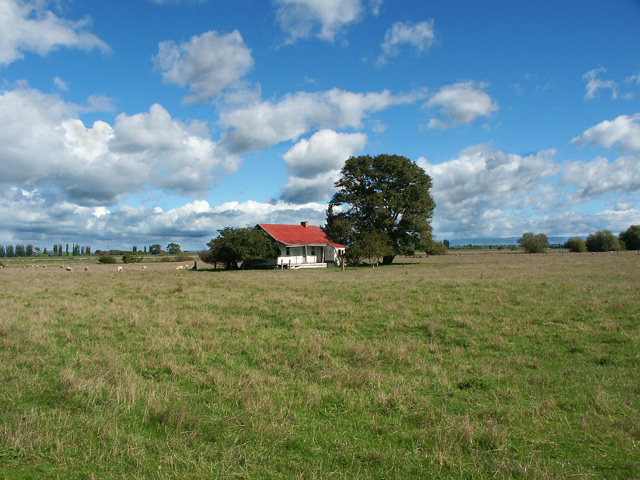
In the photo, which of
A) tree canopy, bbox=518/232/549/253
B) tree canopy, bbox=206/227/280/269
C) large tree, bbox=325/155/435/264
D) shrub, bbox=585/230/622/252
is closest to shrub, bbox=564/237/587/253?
shrub, bbox=585/230/622/252

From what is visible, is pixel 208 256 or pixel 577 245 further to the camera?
pixel 577 245

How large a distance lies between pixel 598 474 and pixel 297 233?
5027cm

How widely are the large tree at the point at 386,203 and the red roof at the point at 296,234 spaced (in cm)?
410

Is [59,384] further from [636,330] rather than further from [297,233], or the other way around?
[297,233]

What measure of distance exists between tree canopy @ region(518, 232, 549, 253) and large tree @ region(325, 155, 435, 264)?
56406 millimetres

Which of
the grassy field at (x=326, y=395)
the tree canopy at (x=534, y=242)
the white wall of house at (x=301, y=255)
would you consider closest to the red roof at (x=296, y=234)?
the white wall of house at (x=301, y=255)

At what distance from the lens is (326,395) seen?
6035mm

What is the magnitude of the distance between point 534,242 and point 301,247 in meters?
68.5

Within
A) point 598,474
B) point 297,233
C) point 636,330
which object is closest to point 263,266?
point 297,233

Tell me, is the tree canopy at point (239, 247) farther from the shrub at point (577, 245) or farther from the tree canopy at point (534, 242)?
the shrub at point (577, 245)

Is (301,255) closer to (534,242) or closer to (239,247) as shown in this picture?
(239,247)

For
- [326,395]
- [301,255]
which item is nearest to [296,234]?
[301,255]

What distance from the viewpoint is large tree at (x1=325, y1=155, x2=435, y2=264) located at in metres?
47.3

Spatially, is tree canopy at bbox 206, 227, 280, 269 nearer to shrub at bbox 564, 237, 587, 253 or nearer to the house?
the house
